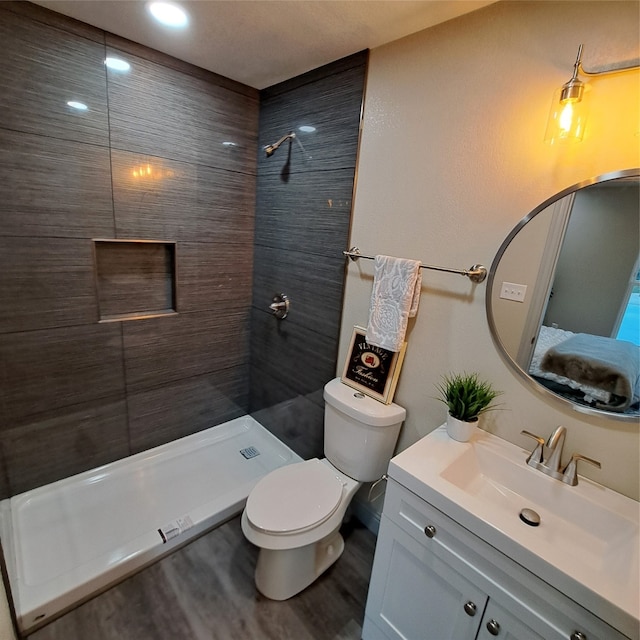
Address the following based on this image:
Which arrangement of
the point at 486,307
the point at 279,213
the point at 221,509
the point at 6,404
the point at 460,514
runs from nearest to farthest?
the point at 460,514, the point at 486,307, the point at 6,404, the point at 221,509, the point at 279,213

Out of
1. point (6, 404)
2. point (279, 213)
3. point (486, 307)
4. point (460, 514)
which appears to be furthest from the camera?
point (279, 213)

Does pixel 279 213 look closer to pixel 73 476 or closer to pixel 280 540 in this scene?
pixel 280 540

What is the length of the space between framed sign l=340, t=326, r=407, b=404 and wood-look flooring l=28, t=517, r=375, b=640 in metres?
0.88

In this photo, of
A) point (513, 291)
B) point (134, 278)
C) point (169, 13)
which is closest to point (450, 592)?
point (513, 291)

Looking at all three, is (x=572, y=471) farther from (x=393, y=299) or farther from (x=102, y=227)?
(x=102, y=227)

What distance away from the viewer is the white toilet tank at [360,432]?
4.95 ft

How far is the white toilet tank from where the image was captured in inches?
59.4

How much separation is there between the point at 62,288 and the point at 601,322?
2225 mm

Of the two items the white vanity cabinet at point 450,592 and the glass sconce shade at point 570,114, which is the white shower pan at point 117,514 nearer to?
the white vanity cabinet at point 450,592

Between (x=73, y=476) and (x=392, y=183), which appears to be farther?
(x=73, y=476)

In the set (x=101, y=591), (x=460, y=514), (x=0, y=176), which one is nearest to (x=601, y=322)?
(x=460, y=514)

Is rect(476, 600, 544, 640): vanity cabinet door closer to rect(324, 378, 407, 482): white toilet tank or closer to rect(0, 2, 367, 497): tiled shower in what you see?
rect(324, 378, 407, 482): white toilet tank

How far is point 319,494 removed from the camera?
4.83 ft

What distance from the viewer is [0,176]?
143 centimetres
